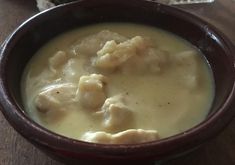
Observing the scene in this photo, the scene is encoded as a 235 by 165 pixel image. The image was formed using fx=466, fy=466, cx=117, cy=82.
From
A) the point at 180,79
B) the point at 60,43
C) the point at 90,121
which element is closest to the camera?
the point at 90,121

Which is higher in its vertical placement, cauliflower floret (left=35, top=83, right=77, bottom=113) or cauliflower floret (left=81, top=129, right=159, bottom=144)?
cauliflower floret (left=81, top=129, right=159, bottom=144)

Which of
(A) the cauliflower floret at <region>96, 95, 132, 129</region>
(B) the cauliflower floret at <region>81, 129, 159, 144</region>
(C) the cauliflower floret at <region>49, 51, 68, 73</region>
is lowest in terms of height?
(C) the cauliflower floret at <region>49, 51, 68, 73</region>

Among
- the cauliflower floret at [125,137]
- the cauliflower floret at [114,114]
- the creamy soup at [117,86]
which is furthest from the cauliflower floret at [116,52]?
the cauliflower floret at [125,137]

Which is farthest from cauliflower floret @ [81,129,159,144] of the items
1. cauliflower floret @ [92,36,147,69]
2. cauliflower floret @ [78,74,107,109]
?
cauliflower floret @ [92,36,147,69]

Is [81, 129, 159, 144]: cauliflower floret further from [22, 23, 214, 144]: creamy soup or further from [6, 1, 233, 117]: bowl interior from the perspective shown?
[6, 1, 233, 117]: bowl interior

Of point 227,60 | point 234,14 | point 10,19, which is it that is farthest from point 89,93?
point 234,14

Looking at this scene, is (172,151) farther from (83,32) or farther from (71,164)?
(83,32)
